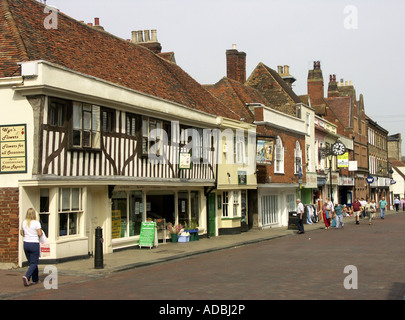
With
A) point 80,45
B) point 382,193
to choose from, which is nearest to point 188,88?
point 80,45

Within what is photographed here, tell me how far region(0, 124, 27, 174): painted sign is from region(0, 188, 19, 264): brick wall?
676mm

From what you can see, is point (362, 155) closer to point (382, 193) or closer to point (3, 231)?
point (382, 193)

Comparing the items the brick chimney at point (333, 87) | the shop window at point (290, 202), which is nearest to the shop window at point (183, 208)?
the shop window at point (290, 202)

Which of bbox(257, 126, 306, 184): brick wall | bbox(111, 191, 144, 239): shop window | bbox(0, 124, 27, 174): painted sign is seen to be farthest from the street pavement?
bbox(257, 126, 306, 184): brick wall

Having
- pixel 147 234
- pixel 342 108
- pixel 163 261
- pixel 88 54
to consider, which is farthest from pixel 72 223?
pixel 342 108

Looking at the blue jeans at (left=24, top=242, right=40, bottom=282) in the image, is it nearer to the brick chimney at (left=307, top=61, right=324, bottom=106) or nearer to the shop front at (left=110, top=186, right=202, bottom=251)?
the shop front at (left=110, top=186, right=202, bottom=251)

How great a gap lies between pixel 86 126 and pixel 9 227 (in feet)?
13.1

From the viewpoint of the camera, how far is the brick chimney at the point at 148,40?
95.7ft

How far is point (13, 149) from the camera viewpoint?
1508 centimetres

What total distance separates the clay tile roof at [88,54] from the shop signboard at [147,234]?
Result: 5400 mm

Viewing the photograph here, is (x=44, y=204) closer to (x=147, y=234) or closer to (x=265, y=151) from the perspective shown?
(x=147, y=234)

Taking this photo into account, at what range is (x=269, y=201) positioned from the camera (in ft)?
109

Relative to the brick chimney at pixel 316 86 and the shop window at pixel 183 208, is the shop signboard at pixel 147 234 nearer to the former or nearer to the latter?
the shop window at pixel 183 208

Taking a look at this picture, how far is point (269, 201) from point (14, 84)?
21106mm
